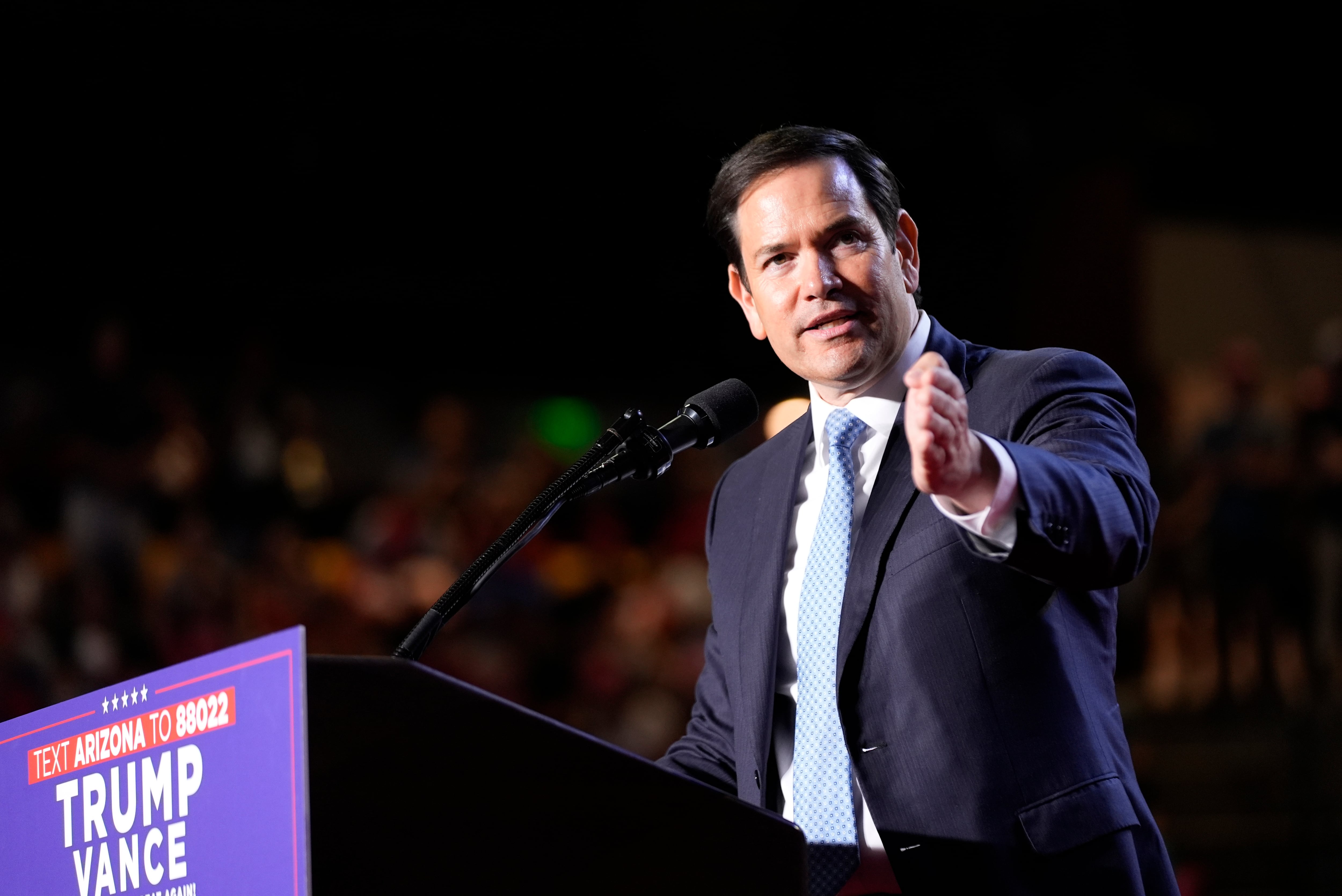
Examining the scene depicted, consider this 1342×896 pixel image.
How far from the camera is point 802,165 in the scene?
5.47 ft

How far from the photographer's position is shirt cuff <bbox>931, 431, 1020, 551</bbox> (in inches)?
45.2

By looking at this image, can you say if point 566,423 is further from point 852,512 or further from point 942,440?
point 942,440

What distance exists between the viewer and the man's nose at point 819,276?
1.60m

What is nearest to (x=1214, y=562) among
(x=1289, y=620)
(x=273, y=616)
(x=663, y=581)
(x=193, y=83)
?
(x=1289, y=620)

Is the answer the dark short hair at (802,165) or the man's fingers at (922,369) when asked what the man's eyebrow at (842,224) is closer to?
the dark short hair at (802,165)

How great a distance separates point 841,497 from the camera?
1574mm

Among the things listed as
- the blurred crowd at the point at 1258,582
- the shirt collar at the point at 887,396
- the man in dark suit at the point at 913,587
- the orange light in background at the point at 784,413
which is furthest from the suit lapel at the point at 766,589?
the blurred crowd at the point at 1258,582

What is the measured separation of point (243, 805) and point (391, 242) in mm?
7151

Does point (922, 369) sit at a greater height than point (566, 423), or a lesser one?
lesser

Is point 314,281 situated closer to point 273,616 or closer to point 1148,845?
point 273,616

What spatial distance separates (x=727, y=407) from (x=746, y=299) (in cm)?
35

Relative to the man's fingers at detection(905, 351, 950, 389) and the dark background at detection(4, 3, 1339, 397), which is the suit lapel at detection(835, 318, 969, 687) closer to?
the man's fingers at detection(905, 351, 950, 389)

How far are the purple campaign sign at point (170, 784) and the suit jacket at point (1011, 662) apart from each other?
57 centimetres

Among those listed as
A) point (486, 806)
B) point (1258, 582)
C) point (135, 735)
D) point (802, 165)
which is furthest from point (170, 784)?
point (1258, 582)
